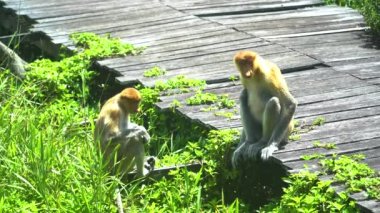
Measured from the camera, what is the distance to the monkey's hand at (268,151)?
23.9ft

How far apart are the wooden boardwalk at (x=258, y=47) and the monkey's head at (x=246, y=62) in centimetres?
67

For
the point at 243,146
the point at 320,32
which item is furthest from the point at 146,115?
the point at 320,32

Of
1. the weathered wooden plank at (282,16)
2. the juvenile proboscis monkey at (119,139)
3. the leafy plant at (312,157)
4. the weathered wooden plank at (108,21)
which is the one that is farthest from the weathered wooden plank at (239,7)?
the leafy plant at (312,157)

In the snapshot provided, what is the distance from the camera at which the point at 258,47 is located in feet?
34.9

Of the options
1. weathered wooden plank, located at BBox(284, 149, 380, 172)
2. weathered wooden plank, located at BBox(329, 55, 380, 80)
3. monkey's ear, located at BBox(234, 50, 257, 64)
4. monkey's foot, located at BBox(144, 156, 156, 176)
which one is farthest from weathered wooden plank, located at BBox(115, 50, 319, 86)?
weathered wooden plank, located at BBox(284, 149, 380, 172)

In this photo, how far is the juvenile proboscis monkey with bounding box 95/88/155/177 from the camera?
294 inches

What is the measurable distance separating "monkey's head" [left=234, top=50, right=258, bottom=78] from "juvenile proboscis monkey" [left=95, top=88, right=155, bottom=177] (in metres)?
0.91

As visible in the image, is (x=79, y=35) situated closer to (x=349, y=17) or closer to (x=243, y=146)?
(x=349, y=17)

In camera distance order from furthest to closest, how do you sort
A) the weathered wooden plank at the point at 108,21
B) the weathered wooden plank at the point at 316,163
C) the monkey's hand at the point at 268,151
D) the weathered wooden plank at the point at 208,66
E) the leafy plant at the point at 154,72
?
the weathered wooden plank at the point at 108,21 → the leafy plant at the point at 154,72 → the weathered wooden plank at the point at 208,66 → the monkey's hand at the point at 268,151 → the weathered wooden plank at the point at 316,163

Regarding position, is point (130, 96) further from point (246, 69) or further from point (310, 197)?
point (310, 197)

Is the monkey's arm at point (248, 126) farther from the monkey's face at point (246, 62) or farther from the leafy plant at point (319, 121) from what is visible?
the leafy plant at point (319, 121)

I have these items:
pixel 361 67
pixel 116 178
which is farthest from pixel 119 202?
pixel 361 67

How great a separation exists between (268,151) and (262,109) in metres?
0.40

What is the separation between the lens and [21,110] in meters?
8.58
